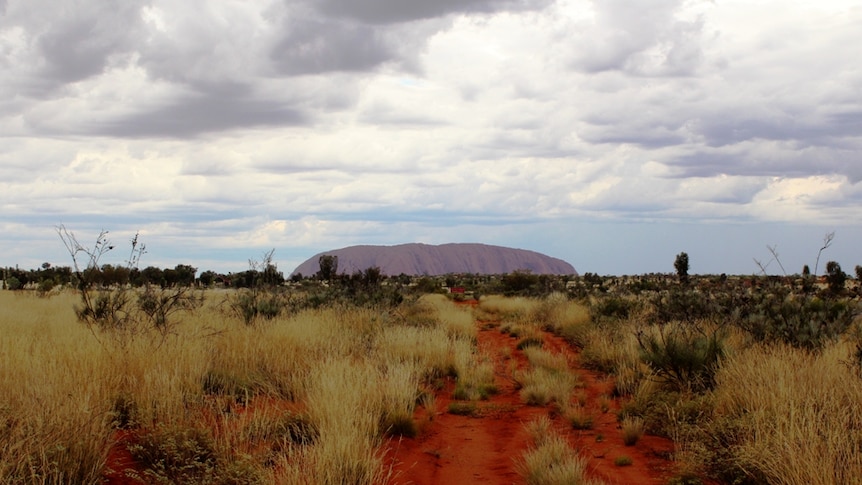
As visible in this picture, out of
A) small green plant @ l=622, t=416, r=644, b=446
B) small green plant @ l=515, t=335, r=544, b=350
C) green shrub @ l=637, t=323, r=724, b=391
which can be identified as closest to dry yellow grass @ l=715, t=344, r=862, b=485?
green shrub @ l=637, t=323, r=724, b=391

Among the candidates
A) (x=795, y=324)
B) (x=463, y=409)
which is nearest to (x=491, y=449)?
(x=463, y=409)

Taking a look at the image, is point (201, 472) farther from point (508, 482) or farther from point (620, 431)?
point (620, 431)

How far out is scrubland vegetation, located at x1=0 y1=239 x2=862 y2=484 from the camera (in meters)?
6.26

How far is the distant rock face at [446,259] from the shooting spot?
172875 mm

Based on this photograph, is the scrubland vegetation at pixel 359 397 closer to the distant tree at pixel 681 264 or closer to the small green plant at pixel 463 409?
the small green plant at pixel 463 409

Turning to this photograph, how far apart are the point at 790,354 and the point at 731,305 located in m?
6.07

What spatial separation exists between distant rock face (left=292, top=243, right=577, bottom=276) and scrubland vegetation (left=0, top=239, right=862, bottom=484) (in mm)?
149590

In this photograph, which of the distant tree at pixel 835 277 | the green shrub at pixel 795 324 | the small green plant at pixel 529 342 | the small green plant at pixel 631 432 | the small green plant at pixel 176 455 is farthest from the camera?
the distant tree at pixel 835 277

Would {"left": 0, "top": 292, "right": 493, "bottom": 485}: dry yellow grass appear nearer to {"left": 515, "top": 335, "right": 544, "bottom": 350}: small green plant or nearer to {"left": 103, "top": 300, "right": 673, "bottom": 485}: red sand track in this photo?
{"left": 103, "top": 300, "right": 673, "bottom": 485}: red sand track

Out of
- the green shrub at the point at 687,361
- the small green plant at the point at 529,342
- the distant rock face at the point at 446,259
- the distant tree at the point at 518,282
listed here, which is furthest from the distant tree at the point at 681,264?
the distant rock face at the point at 446,259

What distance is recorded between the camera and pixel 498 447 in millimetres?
9047

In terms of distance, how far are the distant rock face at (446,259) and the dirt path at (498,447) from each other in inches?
5994

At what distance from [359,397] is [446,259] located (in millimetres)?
177202

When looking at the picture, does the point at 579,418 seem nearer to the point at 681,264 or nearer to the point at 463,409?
the point at 463,409
